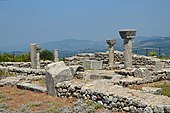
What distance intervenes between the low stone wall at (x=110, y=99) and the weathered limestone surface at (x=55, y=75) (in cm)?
26

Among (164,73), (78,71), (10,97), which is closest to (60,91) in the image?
(10,97)

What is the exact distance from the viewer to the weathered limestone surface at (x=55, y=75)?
1398 centimetres

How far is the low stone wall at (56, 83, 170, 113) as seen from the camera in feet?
30.9

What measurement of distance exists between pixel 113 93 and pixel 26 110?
3006 mm

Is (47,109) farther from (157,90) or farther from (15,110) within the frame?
(157,90)

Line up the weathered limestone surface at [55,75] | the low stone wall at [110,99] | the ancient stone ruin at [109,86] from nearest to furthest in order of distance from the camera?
the low stone wall at [110,99], the ancient stone ruin at [109,86], the weathered limestone surface at [55,75]

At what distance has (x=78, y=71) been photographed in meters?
18.1

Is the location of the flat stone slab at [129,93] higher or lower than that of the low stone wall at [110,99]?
higher

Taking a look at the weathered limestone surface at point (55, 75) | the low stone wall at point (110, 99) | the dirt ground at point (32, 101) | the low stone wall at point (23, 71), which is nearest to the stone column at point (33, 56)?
the low stone wall at point (23, 71)

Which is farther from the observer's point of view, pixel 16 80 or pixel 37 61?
pixel 37 61

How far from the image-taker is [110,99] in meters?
11.1

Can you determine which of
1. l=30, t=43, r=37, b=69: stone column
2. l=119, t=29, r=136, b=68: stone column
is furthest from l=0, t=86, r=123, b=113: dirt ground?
l=30, t=43, r=37, b=69: stone column

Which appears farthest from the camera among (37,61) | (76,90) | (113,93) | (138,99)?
(37,61)

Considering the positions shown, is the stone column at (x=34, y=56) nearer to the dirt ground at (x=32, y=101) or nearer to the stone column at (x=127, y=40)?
the stone column at (x=127, y=40)
